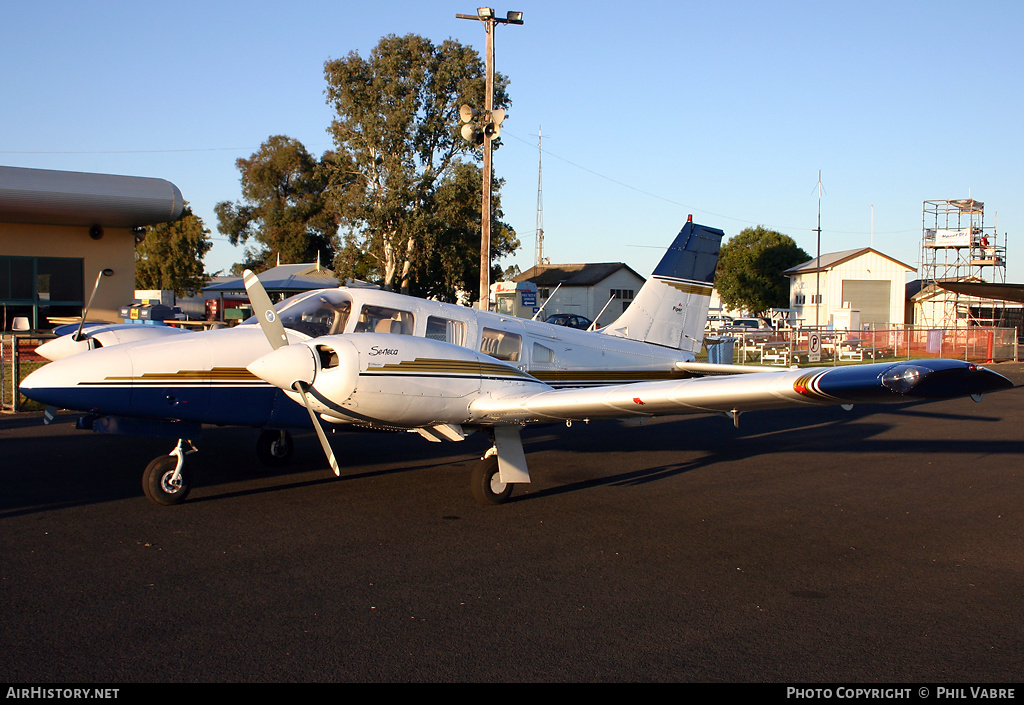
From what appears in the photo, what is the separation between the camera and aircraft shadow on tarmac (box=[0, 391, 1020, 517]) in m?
8.66

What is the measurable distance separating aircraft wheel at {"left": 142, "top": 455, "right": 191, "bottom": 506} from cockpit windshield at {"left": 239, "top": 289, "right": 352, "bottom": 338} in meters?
1.80

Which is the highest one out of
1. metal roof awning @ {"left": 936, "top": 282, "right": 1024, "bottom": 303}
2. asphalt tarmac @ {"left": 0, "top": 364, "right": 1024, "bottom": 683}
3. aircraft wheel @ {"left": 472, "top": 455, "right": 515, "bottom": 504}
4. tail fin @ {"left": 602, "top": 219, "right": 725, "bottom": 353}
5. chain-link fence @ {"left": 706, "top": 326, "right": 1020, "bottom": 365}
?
metal roof awning @ {"left": 936, "top": 282, "right": 1024, "bottom": 303}

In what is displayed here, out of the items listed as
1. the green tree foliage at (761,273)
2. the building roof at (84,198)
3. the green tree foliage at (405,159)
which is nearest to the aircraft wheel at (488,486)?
the building roof at (84,198)

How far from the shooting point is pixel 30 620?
15.5 feet

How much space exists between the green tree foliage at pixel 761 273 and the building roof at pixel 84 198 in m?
54.1

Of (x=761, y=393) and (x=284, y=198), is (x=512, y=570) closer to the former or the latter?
(x=761, y=393)

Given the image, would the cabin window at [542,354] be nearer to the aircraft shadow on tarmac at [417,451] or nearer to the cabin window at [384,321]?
the aircraft shadow on tarmac at [417,451]

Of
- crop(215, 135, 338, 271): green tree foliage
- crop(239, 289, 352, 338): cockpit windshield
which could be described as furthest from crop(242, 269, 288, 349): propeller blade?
crop(215, 135, 338, 271): green tree foliage

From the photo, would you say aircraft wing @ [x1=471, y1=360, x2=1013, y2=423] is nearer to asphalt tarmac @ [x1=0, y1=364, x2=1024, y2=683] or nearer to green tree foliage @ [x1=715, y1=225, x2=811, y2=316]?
asphalt tarmac @ [x1=0, y1=364, x2=1024, y2=683]

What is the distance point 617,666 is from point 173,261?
6246 centimetres

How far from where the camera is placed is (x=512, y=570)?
6.00m

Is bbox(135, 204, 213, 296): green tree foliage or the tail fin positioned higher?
bbox(135, 204, 213, 296): green tree foliage

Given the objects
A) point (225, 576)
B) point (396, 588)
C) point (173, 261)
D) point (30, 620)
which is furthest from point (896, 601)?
point (173, 261)
